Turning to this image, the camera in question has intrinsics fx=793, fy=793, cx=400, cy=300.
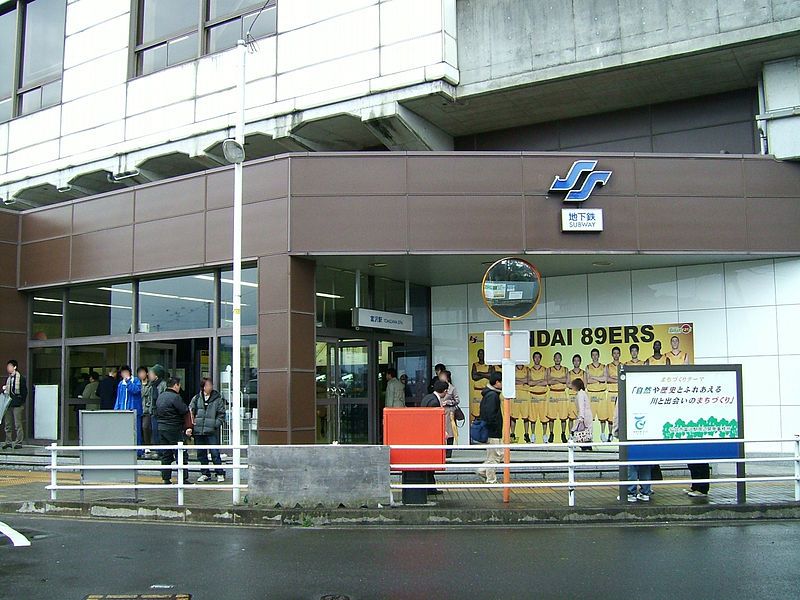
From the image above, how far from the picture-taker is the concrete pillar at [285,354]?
48.0ft

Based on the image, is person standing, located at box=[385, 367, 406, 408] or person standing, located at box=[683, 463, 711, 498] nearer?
person standing, located at box=[683, 463, 711, 498]

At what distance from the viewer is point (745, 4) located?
1472 centimetres

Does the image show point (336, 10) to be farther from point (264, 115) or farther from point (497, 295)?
point (497, 295)

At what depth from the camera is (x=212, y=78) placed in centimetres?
1884

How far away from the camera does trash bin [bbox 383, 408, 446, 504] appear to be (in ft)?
34.7

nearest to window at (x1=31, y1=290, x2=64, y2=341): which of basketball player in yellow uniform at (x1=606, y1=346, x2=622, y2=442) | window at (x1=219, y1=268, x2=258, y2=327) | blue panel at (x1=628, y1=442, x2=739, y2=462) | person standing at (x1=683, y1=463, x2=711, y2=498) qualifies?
window at (x1=219, y1=268, x2=258, y2=327)

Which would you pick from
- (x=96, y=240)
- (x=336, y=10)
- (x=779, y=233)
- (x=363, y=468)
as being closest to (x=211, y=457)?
(x=363, y=468)

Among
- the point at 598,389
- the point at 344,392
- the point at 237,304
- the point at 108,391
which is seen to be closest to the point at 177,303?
the point at 108,391

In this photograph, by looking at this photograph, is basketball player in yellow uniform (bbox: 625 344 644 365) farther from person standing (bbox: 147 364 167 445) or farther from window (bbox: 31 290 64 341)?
window (bbox: 31 290 64 341)

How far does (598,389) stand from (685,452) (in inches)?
261

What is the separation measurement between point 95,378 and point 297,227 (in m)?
7.09

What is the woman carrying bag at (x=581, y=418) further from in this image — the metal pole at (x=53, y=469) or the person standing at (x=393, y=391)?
the metal pole at (x=53, y=469)

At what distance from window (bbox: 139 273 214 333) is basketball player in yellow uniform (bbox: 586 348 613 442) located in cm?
826

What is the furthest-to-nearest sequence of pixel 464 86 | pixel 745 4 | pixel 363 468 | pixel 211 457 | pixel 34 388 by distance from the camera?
pixel 34 388 < pixel 464 86 < pixel 745 4 < pixel 211 457 < pixel 363 468
